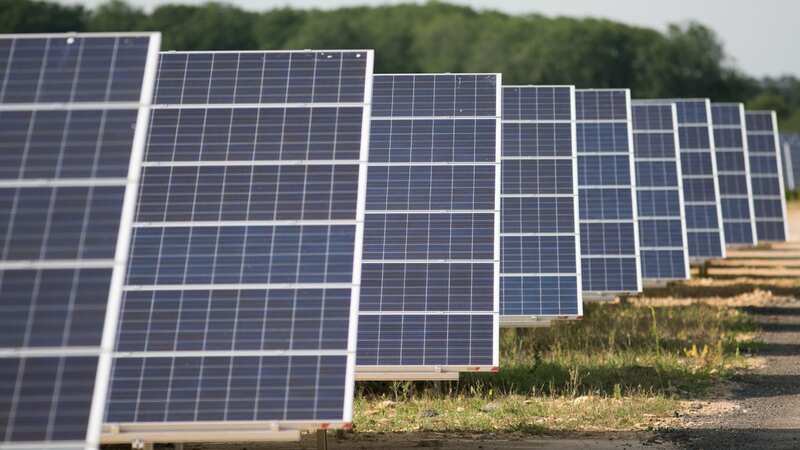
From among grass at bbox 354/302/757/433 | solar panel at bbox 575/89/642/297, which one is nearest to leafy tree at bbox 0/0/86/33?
solar panel at bbox 575/89/642/297

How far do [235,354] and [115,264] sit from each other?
2754 millimetres

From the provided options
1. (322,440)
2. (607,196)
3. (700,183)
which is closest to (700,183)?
(700,183)

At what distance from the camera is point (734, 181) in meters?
41.4

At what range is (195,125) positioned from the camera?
45.6 feet

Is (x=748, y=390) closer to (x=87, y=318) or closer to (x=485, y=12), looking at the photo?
(x=87, y=318)

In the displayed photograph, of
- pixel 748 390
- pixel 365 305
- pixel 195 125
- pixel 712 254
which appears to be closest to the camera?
pixel 195 125

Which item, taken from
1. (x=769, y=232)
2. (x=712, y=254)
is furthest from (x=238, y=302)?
(x=769, y=232)

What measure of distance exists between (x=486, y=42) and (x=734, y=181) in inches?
2985

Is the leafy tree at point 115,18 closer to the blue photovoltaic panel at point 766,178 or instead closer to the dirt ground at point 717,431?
the blue photovoltaic panel at point 766,178

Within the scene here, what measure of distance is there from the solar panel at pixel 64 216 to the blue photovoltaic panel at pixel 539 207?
10.7 metres

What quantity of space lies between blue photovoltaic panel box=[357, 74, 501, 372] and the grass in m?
1.02

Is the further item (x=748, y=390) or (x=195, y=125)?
(x=748, y=390)

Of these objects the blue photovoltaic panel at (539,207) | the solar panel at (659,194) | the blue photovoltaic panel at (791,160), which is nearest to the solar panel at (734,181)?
the solar panel at (659,194)

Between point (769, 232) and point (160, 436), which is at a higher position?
point (769, 232)
